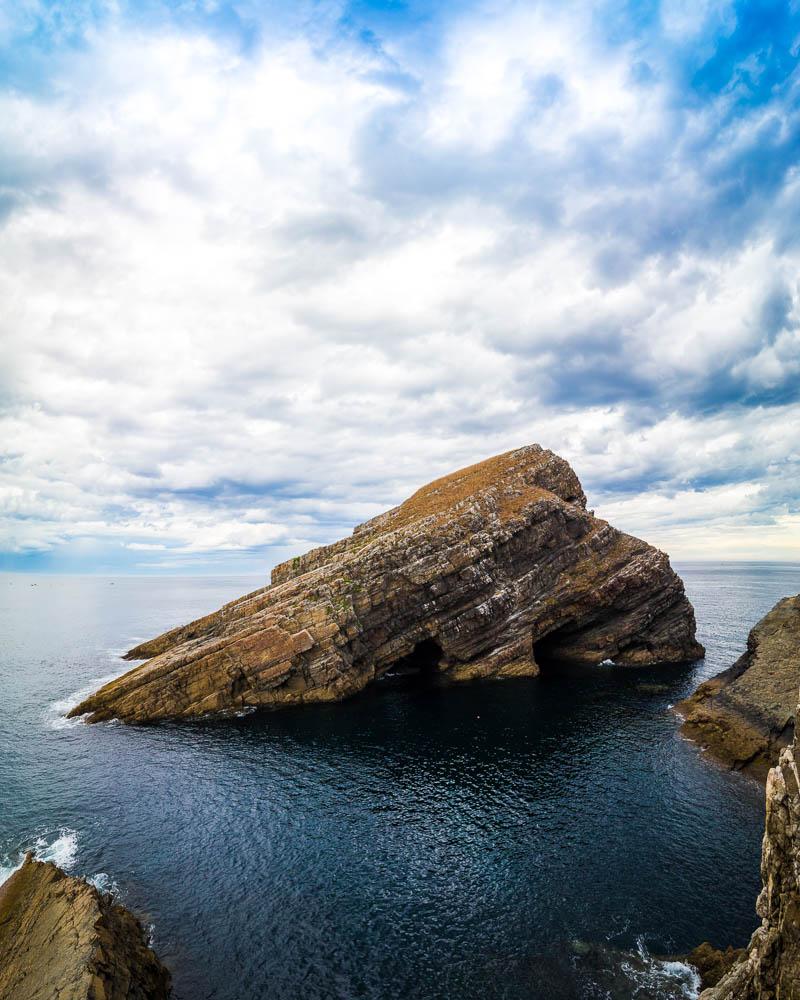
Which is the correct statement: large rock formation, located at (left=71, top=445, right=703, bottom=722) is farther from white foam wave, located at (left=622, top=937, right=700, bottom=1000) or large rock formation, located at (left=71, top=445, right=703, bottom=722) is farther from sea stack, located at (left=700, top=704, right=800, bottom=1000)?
sea stack, located at (left=700, top=704, right=800, bottom=1000)

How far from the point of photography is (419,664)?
87438 millimetres

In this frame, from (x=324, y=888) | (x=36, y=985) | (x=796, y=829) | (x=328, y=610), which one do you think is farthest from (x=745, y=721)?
(x=36, y=985)

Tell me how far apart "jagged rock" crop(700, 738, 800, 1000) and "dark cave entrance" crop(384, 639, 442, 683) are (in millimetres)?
62652

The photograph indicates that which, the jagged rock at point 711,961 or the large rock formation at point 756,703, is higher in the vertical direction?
the large rock formation at point 756,703

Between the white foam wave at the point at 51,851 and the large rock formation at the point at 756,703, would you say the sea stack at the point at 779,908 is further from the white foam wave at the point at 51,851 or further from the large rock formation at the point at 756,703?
the white foam wave at the point at 51,851

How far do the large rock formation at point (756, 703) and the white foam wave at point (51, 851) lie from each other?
53.0 meters

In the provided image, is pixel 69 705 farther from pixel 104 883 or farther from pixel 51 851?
pixel 104 883

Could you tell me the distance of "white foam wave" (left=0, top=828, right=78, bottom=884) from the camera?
1422 inches

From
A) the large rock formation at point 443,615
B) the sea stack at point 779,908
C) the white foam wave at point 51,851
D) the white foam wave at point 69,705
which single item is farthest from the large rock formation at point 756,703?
the white foam wave at point 69,705

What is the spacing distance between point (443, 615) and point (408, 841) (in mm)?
41721

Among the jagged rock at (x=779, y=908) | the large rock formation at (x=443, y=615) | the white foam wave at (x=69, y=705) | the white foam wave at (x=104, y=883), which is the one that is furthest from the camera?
the large rock formation at (x=443, y=615)

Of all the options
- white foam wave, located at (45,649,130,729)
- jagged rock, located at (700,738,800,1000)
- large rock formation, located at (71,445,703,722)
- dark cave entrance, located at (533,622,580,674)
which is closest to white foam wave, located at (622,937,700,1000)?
jagged rock, located at (700,738,800,1000)

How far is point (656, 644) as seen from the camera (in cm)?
8388

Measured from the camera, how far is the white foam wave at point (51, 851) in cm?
3612
